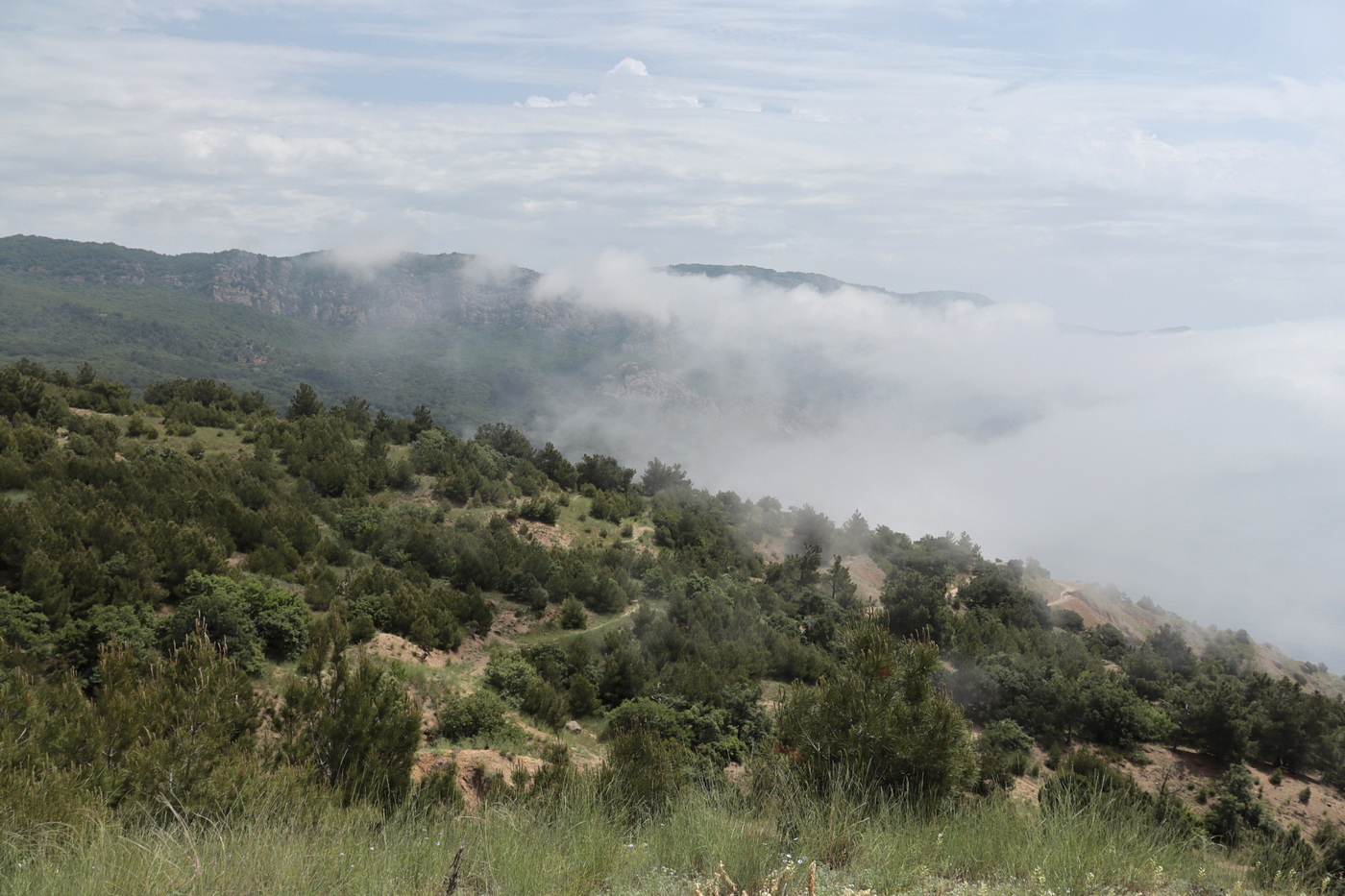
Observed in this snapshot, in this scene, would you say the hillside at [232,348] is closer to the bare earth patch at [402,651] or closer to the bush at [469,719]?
the bare earth patch at [402,651]

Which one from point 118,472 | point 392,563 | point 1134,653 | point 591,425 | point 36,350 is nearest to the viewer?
point 118,472

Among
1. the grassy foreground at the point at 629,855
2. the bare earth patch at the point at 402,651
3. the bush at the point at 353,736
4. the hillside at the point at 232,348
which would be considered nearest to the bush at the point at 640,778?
the grassy foreground at the point at 629,855

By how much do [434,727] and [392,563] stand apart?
356 inches

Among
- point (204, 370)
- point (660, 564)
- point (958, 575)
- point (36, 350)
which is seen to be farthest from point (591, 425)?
point (660, 564)

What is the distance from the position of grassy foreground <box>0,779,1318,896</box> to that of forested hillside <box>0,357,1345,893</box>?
1.4 inches

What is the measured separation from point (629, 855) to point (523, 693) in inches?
434

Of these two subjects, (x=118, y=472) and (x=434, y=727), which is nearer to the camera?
(x=434, y=727)

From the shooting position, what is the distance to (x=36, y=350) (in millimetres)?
98125

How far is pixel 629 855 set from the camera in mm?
4738

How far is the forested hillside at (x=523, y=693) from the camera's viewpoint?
15.9 feet

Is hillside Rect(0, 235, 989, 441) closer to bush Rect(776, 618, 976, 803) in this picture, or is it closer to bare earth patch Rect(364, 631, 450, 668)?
bare earth patch Rect(364, 631, 450, 668)

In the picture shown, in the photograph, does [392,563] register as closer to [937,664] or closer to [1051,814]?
[937,664]

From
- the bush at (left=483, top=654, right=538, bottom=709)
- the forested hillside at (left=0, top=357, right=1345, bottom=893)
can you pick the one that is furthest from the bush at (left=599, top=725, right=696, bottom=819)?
the bush at (left=483, top=654, right=538, bottom=709)

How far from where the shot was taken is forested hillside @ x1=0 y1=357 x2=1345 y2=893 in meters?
4.86
